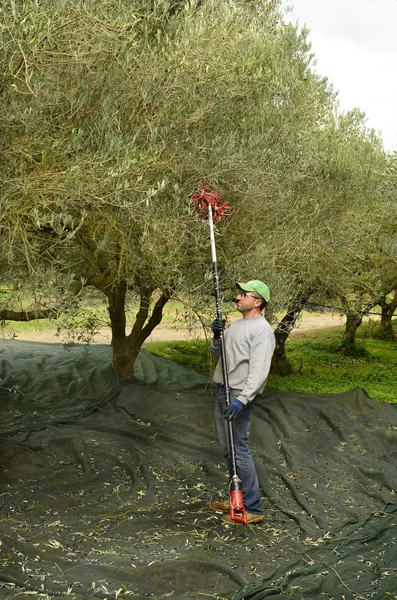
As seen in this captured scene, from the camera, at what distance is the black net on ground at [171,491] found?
584 centimetres

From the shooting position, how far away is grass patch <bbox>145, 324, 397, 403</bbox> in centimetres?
1667

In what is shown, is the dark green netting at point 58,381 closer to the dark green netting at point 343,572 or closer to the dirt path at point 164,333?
the dirt path at point 164,333

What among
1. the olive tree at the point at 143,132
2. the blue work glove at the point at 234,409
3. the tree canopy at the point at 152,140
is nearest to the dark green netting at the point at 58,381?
the tree canopy at the point at 152,140

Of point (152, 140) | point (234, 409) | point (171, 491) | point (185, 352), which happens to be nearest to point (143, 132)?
point (152, 140)

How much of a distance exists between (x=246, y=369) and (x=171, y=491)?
7.71 ft

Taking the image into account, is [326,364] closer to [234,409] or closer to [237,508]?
[237,508]

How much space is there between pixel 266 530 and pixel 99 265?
4.27 metres

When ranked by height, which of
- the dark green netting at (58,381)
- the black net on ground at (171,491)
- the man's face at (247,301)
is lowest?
the black net on ground at (171,491)

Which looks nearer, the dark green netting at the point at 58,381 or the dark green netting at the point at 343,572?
the dark green netting at the point at 343,572

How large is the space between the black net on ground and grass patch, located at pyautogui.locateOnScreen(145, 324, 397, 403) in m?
3.68

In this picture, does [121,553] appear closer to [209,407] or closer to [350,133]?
[209,407]

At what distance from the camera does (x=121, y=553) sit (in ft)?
21.3

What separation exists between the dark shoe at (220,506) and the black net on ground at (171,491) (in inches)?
5.0

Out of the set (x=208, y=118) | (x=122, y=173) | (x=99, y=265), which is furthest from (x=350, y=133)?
(x=122, y=173)
